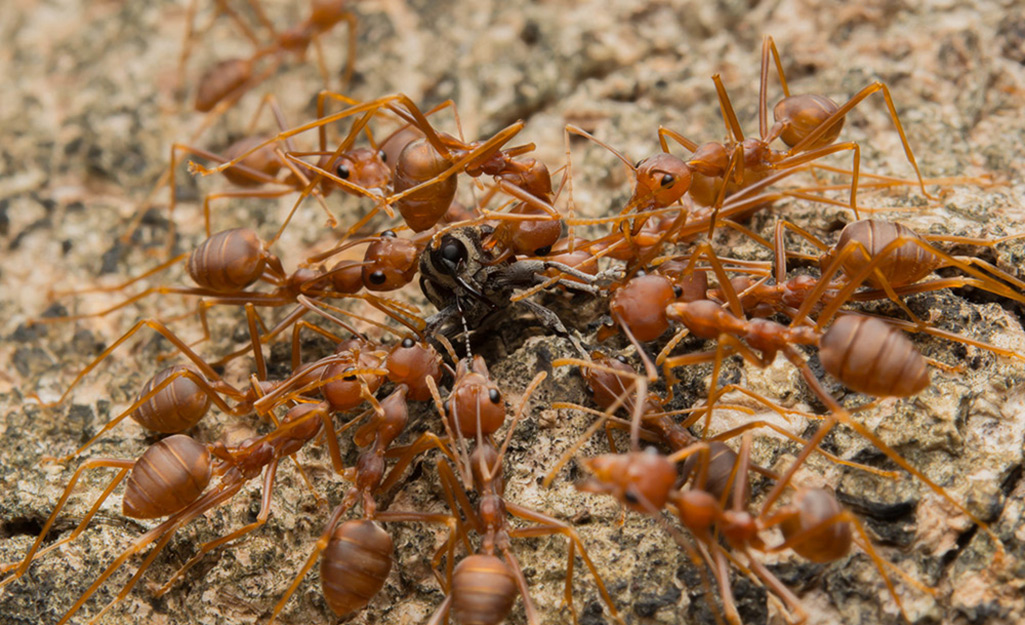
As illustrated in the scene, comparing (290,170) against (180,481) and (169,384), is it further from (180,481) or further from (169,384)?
(180,481)

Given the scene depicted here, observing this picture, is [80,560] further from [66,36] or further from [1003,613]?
[66,36]

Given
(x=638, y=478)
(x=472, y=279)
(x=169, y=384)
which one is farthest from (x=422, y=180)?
(x=638, y=478)

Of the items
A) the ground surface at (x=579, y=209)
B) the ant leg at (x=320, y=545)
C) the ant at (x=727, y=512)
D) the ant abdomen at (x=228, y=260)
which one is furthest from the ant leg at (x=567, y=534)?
the ant abdomen at (x=228, y=260)

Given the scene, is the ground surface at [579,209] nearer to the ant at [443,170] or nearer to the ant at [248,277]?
the ant at [248,277]

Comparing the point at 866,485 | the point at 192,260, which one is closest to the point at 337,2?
the point at 192,260

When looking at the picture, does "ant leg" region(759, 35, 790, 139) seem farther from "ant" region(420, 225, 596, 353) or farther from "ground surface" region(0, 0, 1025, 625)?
"ant" region(420, 225, 596, 353)

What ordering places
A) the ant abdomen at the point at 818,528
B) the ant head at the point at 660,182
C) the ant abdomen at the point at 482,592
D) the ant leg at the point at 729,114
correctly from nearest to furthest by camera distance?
the ant abdomen at the point at 818,528
the ant abdomen at the point at 482,592
the ant head at the point at 660,182
the ant leg at the point at 729,114

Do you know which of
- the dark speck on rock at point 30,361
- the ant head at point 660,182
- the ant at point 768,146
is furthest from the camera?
the dark speck on rock at point 30,361
